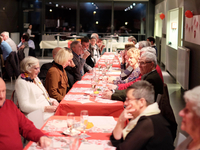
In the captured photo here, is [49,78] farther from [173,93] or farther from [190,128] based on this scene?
[173,93]

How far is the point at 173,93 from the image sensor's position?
7.22 m

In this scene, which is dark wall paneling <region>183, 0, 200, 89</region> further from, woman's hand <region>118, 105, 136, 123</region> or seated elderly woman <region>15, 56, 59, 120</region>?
woman's hand <region>118, 105, 136, 123</region>

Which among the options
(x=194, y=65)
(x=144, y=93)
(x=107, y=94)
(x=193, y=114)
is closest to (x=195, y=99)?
(x=193, y=114)

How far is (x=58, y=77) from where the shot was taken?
4.18 meters

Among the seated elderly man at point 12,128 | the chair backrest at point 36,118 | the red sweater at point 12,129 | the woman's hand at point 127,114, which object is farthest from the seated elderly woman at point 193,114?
the chair backrest at point 36,118

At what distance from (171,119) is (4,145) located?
1.37 meters

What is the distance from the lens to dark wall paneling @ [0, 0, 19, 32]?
1430 cm

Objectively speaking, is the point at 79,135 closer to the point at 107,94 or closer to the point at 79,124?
the point at 79,124

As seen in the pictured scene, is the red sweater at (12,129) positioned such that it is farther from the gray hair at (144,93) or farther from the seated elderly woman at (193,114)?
the seated elderly woman at (193,114)

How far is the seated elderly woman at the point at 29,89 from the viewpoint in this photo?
3.14 metres

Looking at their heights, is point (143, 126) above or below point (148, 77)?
below

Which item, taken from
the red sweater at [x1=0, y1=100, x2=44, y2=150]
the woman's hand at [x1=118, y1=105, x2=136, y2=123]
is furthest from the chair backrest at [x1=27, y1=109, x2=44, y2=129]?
the woman's hand at [x1=118, y1=105, x2=136, y2=123]

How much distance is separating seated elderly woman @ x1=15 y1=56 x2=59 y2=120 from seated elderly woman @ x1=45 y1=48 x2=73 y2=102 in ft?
1.93

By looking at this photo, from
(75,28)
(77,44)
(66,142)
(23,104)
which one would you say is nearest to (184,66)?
(77,44)
